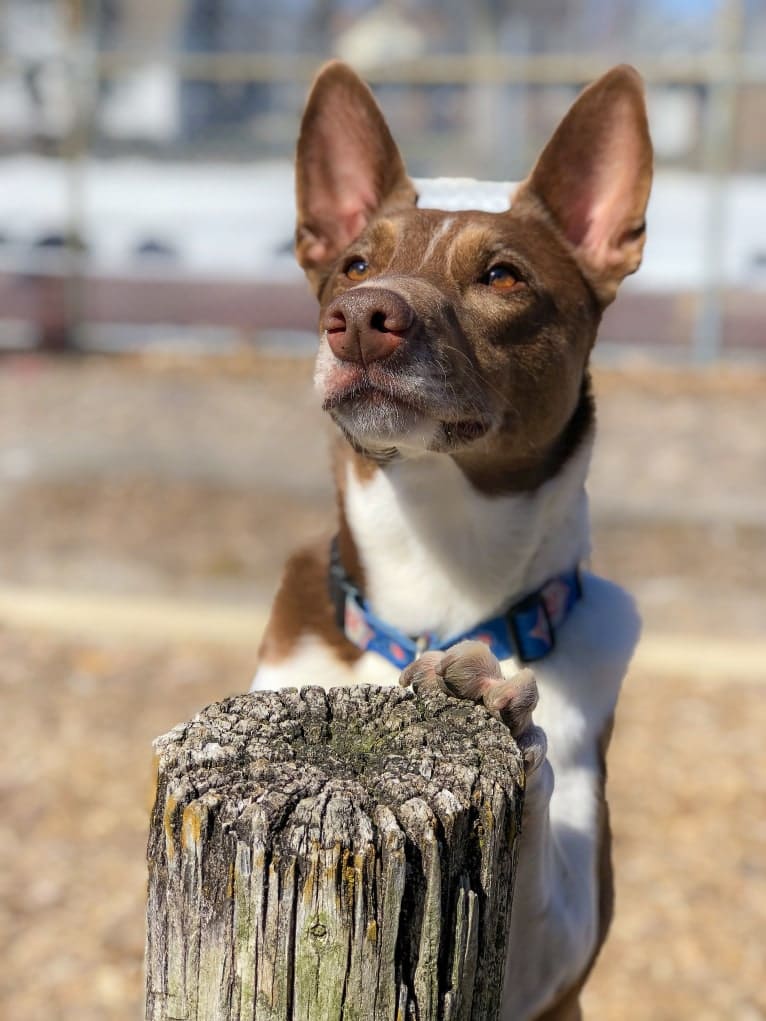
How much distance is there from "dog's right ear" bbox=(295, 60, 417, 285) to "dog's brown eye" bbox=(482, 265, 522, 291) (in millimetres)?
279

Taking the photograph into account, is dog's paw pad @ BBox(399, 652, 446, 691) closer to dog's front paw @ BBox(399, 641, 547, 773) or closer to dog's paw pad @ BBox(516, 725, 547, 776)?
dog's front paw @ BBox(399, 641, 547, 773)

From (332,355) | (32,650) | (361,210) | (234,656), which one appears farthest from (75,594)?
(332,355)

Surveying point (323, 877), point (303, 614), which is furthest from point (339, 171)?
point (323, 877)

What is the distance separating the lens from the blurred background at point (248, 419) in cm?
386

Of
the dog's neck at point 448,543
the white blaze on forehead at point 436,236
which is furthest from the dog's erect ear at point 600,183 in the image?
the dog's neck at point 448,543

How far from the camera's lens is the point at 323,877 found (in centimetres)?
124

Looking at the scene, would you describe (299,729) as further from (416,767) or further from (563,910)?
(563,910)

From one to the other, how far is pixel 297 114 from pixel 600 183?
7.98 m

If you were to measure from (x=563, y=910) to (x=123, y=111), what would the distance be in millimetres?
9311

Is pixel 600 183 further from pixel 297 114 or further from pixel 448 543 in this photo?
pixel 297 114

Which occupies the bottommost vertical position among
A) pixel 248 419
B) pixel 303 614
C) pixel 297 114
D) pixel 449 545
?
pixel 248 419

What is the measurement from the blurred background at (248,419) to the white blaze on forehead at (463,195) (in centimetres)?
197

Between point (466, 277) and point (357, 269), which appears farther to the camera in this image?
point (357, 269)

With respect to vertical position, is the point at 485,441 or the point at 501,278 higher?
the point at 501,278
